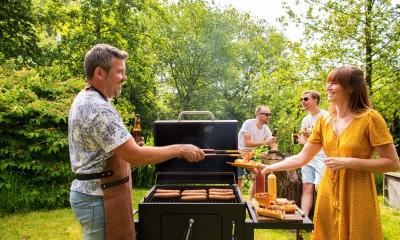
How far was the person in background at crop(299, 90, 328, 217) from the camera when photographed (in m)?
5.29

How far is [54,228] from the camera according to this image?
18.8 ft

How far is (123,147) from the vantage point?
7.27 ft

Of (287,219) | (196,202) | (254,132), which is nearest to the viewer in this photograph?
(287,219)

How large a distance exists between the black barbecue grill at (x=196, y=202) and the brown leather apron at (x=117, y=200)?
0.30 meters

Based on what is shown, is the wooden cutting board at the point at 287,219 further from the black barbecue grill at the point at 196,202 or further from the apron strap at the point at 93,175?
the apron strap at the point at 93,175

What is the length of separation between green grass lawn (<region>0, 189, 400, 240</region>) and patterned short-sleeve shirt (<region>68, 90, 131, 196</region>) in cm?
342

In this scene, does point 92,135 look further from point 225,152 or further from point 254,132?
point 254,132

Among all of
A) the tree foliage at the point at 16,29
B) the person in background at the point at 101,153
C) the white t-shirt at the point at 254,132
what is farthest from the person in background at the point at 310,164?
the tree foliage at the point at 16,29

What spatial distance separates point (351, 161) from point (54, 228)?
183 inches

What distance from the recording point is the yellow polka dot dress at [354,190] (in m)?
2.55

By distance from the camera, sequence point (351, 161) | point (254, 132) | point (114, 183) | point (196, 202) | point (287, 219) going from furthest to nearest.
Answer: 1. point (254, 132)
2. point (196, 202)
3. point (287, 219)
4. point (351, 161)
5. point (114, 183)

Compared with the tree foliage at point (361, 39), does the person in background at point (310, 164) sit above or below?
below

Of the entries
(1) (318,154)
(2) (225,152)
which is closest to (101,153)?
(2) (225,152)

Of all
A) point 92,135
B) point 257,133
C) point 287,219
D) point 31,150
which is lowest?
point 287,219
